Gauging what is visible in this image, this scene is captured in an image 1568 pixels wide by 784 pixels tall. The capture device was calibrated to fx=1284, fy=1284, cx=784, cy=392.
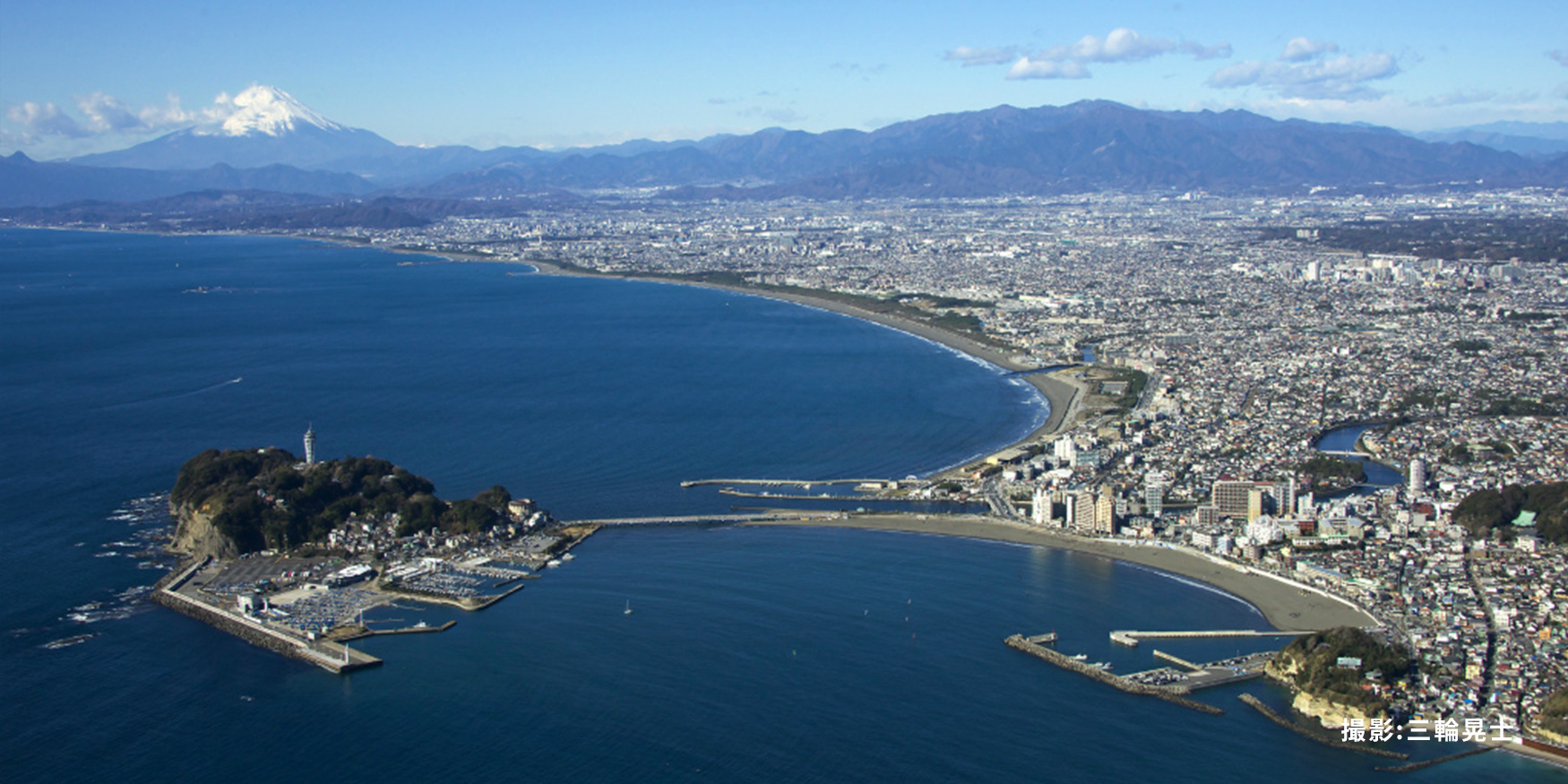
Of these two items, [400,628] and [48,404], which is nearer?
A: [400,628]

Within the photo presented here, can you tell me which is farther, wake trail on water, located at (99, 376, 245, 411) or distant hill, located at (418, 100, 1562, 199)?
distant hill, located at (418, 100, 1562, 199)

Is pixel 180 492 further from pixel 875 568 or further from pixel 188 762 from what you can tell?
pixel 875 568

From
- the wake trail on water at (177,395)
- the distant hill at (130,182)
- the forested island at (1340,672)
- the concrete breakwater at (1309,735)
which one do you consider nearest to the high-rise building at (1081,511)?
the forested island at (1340,672)

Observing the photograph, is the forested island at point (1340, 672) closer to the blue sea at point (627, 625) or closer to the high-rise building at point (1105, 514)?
the blue sea at point (627, 625)

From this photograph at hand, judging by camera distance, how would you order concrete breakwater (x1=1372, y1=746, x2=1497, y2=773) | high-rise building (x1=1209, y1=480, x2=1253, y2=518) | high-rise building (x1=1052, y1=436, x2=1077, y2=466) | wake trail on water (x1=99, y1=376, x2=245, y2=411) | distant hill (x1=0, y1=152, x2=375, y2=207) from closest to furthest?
concrete breakwater (x1=1372, y1=746, x2=1497, y2=773)
high-rise building (x1=1209, y1=480, x2=1253, y2=518)
high-rise building (x1=1052, y1=436, x2=1077, y2=466)
wake trail on water (x1=99, y1=376, x2=245, y2=411)
distant hill (x1=0, y1=152, x2=375, y2=207)

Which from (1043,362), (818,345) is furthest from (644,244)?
(1043,362)

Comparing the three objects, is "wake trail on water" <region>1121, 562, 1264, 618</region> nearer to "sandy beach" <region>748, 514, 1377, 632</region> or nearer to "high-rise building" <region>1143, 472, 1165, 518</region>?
"sandy beach" <region>748, 514, 1377, 632</region>

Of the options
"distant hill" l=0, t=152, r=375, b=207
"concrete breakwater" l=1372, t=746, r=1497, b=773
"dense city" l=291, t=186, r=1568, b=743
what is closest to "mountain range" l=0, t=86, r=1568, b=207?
"distant hill" l=0, t=152, r=375, b=207
